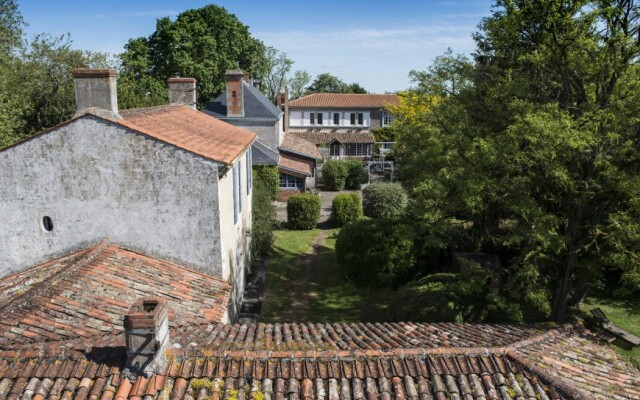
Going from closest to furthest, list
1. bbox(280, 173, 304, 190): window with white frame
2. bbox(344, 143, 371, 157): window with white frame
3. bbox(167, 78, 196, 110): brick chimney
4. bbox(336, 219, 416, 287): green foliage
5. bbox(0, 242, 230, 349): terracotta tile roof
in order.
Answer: bbox(0, 242, 230, 349): terracotta tile roof < bbox(336, 219, 416, 287): green foliage < bbox(167, 78, 196, 110): brick chimney < bbox(280, 173, 304, 190): window with white frame < bbox(344, 143, 371, 157): window with white frame

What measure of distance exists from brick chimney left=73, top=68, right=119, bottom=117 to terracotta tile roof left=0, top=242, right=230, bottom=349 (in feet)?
11.4

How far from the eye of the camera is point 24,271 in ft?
41.6

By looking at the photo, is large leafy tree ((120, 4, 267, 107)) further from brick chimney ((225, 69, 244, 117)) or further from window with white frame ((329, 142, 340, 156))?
brick chimney ((225, 69, 244, 117))

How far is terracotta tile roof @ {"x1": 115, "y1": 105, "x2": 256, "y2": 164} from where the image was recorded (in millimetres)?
12099

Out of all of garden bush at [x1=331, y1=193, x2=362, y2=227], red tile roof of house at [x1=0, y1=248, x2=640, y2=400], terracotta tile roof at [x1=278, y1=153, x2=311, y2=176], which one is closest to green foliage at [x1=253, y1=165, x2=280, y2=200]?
terracotta tile roof at [x1=278, y1=153, x2=311, y2=176]

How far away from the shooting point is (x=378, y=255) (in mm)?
20516

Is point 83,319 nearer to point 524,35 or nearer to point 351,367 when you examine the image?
point 351,367

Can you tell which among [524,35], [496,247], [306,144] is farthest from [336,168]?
[524,35]

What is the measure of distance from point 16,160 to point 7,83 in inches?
683

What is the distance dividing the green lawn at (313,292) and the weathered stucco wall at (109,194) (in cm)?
654

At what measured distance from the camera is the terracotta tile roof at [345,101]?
62781 millimetres

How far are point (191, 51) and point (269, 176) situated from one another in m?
23.2

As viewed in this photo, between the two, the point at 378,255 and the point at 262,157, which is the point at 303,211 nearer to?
the point at 262,157

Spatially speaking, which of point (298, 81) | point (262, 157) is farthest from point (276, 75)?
point (262, 157)
